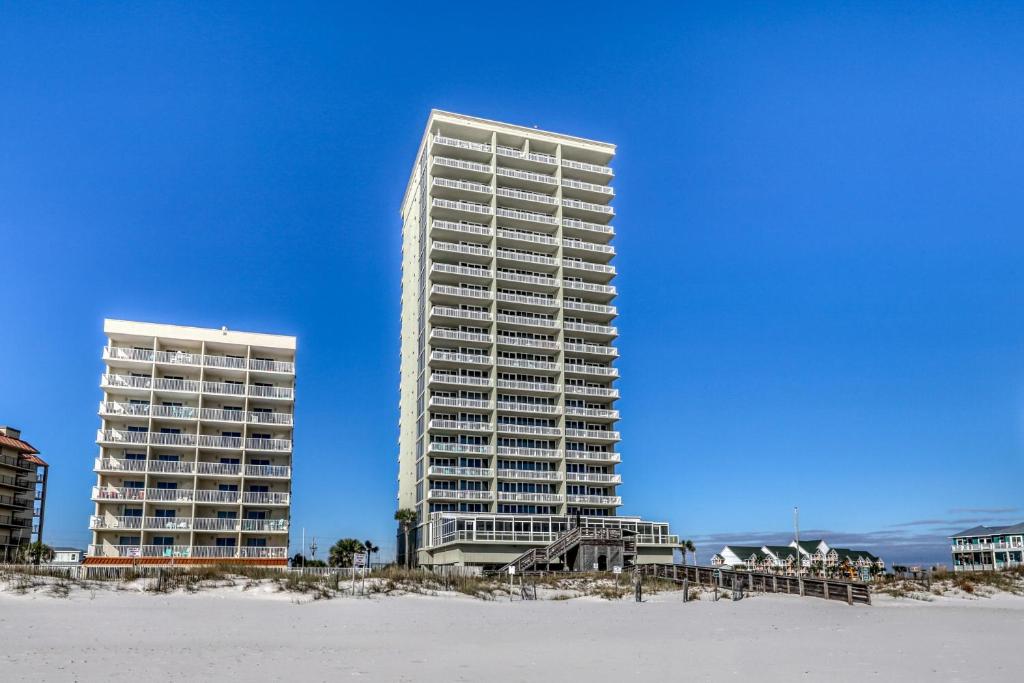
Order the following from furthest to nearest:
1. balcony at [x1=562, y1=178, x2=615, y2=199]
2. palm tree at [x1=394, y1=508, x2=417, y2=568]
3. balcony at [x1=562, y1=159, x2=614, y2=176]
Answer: balcony at [x1=562, y1=159, x2=614, y2=176], balcony at [x1=562, y1=178, x2=615, y2=199], palm tree at [x1=394, y1=508, x2=417, y2=568]

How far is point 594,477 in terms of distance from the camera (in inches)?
3324

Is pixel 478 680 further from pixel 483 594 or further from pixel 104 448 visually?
pixel 104 448

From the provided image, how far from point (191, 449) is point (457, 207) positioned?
34.2 m

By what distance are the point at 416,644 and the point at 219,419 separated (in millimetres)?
52219

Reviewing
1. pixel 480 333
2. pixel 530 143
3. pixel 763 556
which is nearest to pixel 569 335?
pixel 480 333

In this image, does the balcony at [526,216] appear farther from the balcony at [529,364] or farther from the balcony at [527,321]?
the balcony at [529,364]

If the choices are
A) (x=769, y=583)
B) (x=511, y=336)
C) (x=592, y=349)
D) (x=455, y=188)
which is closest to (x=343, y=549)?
(x=511, y=336)

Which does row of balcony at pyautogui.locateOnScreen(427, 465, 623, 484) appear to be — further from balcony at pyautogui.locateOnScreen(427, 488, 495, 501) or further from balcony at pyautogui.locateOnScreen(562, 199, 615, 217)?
balcony at pyautogui.locateOnScreen(562, 199, 615, 217)

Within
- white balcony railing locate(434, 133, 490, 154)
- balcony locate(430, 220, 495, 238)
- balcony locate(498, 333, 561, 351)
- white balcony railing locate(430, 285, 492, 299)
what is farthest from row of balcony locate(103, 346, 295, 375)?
white balcony railing locate(434, 133, 490, 154)

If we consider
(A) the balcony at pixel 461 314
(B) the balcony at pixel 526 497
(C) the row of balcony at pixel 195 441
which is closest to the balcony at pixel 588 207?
(A) the balcony at pixel 461 314

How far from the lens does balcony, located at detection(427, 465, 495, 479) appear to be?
80.6 meters

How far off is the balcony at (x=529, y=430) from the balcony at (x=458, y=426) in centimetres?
119

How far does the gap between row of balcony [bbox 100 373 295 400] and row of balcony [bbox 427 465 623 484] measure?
15.6m

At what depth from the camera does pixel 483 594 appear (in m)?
39.9
